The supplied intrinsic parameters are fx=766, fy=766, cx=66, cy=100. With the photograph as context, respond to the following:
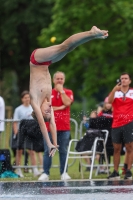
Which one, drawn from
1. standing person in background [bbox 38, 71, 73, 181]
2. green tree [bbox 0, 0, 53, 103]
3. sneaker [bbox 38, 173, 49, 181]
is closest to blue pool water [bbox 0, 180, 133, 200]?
sneaker [bbox 38, 173, 49, 181]

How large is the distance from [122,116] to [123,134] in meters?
0.36

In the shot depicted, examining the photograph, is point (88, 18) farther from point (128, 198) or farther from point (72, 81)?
point (128, 198)

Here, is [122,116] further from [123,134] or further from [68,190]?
[68,190]

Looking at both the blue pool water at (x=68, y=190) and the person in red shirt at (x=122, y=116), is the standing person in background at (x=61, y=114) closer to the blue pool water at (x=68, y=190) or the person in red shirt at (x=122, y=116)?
the person in red shirt at (x=122, y=116)

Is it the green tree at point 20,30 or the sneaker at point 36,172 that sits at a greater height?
the green tree at point 20,30

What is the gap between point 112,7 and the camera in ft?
123

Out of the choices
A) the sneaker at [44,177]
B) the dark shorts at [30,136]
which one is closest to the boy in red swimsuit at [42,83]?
the sneaker at [44,177]

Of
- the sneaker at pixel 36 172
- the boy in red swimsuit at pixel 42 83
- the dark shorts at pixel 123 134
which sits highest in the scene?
the boy in red swimsuit at pixel 42 83

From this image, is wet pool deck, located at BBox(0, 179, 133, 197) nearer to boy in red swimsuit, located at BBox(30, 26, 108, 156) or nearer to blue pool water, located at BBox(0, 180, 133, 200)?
blue pool water, located at BBox(0, 180, 133, 200)

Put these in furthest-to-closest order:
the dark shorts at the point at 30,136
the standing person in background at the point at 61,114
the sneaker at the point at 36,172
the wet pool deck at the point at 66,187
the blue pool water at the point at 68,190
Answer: the sneaker at the point at 36,172 < the dark shorts at the point at 30,136 < the standing person in background at the point at 61,114 < the wet pool deck at the point at 66,187 < the blue pool water at the point at 68,190

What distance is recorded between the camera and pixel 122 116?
15.0 meters

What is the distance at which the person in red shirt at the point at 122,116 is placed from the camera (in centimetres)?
1499

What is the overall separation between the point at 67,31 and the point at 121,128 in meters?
24.9

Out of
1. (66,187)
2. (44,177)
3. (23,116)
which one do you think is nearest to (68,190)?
(66,187)
